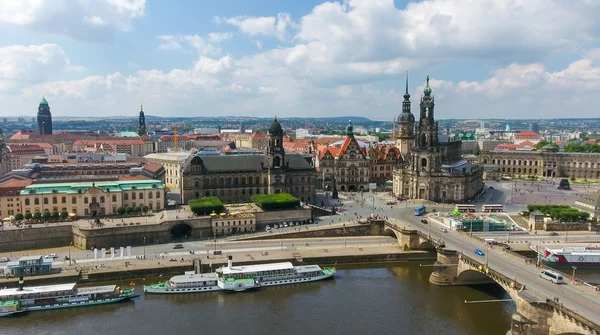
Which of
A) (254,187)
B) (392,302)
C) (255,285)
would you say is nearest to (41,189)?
(254,187)

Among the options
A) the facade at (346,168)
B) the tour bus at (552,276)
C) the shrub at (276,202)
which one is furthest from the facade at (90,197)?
the tour bus at (552,276)

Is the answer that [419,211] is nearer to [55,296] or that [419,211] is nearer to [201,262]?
[201,262]

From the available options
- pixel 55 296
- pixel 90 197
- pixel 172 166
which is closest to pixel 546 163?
pixel 172 166

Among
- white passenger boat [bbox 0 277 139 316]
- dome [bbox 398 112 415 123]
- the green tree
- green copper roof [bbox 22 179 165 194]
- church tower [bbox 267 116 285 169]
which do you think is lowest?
white passenger boat [bbox 0 277 139 316]

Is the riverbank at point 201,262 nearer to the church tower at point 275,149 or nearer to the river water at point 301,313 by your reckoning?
the river water at point 301,313

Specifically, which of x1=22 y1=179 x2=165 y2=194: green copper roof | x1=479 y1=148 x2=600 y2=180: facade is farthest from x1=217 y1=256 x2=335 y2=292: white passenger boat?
x1=479 y1=148 x2=600 y2=180: facade

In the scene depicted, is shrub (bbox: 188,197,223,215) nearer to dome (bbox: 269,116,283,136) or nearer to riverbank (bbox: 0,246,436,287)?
riverbank (bbox: 0,246,436,287)

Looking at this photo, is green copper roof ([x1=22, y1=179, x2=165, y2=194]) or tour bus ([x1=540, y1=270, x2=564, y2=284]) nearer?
tour bus ([x1=540, y1=270, x2=564, y2=284])
